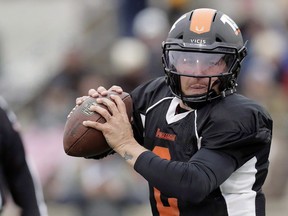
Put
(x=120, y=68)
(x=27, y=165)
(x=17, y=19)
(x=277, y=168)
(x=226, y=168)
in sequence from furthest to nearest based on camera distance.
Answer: (x=17, y=19) → (x=120, y=68) → (x=277, y=168) → (x=27, y=165) → (x=226, y=168)

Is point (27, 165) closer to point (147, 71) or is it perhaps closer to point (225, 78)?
point (225, 78)

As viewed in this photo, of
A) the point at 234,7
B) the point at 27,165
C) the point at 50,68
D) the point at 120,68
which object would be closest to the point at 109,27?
the point at 50,68

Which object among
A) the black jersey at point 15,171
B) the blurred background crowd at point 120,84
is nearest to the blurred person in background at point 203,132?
the black jersey at point 15,171

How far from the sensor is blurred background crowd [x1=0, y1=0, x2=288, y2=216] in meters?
9.00

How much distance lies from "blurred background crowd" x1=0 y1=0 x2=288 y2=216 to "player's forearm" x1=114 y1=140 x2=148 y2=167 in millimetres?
4621

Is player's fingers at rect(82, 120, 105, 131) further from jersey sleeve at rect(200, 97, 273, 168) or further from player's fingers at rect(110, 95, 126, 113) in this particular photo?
jersey sleeve at rect(200, 97, 273, 168)

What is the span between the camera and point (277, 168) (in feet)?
31.1

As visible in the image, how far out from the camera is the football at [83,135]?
13.9 ft

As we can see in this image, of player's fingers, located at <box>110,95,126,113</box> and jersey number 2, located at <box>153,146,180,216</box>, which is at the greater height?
player's fingers, located at <box>110,95,126,113</box>

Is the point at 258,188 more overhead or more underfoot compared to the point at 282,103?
more overhead

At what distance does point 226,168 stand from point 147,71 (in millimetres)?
6004

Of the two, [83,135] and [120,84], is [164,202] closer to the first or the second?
[83,135]

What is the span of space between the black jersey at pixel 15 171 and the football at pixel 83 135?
976 mm

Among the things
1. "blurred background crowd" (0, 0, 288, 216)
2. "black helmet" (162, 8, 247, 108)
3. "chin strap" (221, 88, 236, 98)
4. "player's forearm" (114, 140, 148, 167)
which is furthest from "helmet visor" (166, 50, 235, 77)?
"blurred background crowd" (0, 0, 288, 216)
